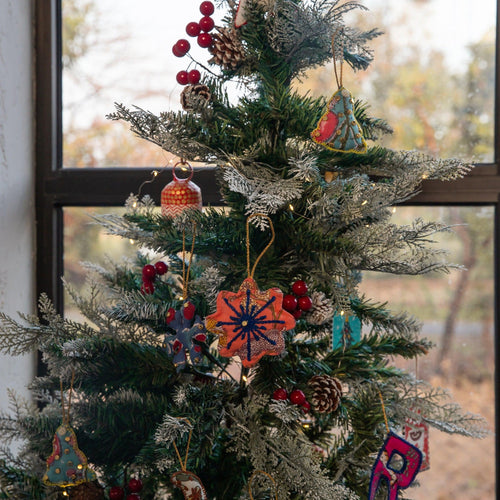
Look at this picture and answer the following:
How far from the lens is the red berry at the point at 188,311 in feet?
2.60

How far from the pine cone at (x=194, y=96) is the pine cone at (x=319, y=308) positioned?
312mm

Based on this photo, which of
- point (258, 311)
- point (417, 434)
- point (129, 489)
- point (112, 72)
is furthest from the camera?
point (112, 72)

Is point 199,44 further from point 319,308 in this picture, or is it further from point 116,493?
point 116,493

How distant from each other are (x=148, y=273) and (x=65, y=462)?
29 cm

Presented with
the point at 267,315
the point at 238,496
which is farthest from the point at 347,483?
the point at 267,315

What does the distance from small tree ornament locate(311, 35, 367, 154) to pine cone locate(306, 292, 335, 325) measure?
0.69ft

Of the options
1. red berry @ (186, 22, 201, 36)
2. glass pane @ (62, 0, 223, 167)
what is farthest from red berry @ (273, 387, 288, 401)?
glass pane @ (62, 0, 223, 167)

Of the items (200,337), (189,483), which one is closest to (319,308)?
(200,337)

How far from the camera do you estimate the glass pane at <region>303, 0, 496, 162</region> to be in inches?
47.2

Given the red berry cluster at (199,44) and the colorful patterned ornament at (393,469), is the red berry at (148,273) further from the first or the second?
the colorful patterned ornament at (393,469)

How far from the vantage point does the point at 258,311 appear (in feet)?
2.40

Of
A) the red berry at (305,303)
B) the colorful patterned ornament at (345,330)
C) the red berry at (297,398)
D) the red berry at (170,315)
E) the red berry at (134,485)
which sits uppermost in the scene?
the red berry at (305,303)

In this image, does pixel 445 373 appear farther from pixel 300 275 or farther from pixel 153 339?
pixel 153 339

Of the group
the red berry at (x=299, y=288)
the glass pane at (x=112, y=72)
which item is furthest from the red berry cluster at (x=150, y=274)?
the glass pane at (x=112, y=72)
